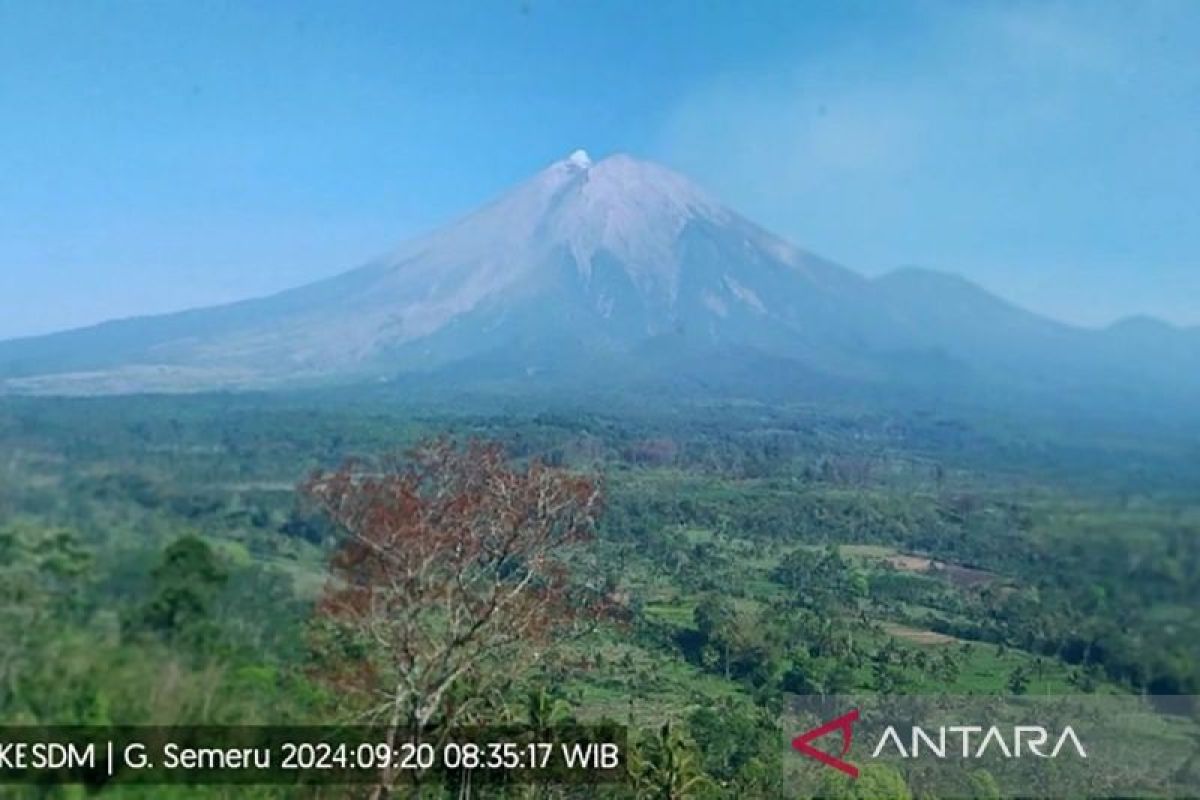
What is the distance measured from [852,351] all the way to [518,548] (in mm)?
23012

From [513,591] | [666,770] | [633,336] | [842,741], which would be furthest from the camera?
[633,336]

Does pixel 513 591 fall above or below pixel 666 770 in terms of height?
above

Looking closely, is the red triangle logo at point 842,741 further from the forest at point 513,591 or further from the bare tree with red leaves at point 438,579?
the bare tree with red leaves at point 438,579

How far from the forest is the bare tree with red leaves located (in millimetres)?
13

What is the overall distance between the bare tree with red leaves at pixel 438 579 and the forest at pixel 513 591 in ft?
0.04

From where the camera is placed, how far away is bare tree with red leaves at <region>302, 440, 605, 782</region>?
4465mm

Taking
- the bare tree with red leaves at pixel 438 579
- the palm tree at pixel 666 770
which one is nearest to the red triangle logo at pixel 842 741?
the palm tree at pixel 666 770

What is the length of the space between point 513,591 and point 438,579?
0.33 metres

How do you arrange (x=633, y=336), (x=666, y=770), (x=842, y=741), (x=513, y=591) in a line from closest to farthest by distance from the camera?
(x=513, y=591) → (x=666, y=770) → (x=842, y=741) → (x=633, y=336)

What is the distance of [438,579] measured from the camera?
183 inches

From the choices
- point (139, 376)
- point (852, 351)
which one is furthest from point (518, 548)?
point (852, 351)

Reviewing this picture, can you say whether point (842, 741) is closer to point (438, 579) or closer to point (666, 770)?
point (666, 770)

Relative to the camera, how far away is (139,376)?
45.8ft

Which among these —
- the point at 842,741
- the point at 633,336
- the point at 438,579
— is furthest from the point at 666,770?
the point at 633,336
